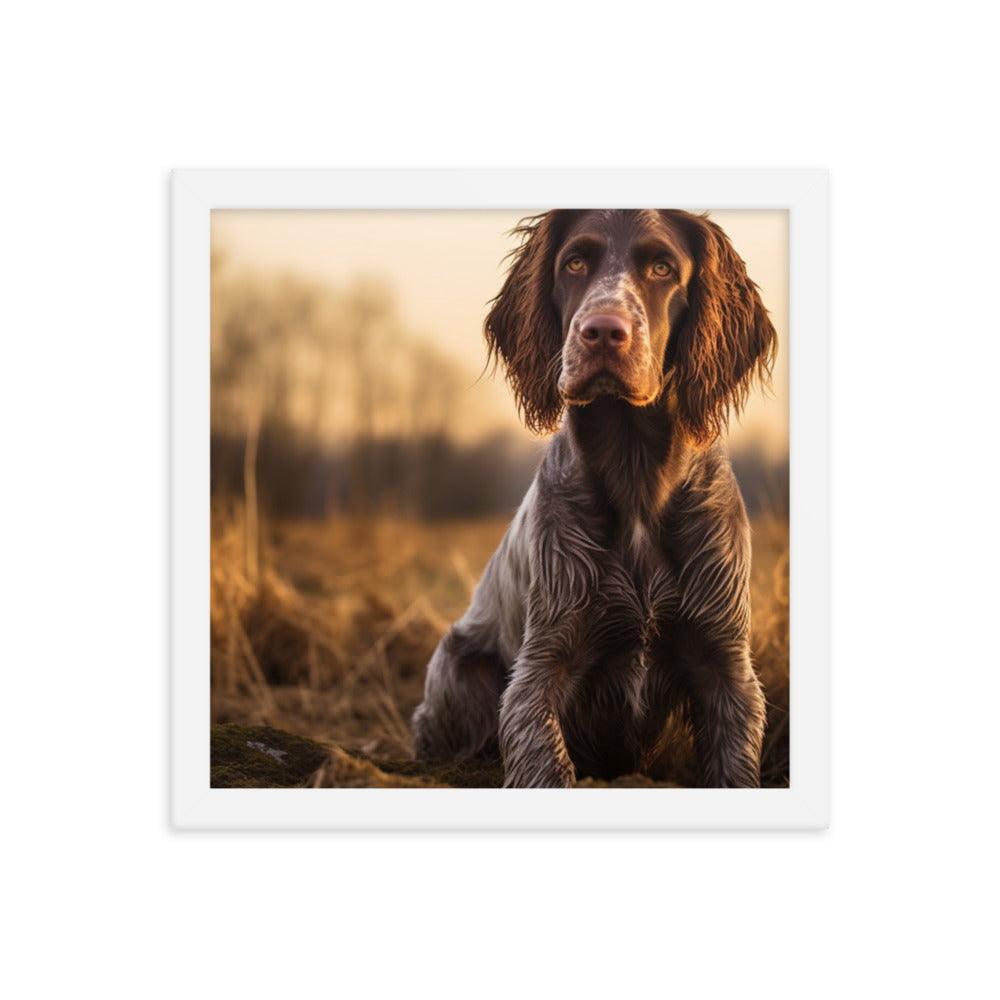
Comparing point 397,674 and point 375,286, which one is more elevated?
point 375,286

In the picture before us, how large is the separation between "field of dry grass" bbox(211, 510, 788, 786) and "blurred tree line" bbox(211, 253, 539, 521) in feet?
0.52

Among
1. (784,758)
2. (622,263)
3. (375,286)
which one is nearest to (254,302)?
(375,286)

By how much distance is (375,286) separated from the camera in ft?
12.6

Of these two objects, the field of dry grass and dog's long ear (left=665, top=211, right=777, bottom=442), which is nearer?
dog's long ear (left=665, top=211, right=777, bottom=442)

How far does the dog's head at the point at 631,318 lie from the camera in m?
3.16

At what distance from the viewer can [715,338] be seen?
3340mm

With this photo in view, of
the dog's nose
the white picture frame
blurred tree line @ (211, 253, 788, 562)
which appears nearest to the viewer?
the dog's nose

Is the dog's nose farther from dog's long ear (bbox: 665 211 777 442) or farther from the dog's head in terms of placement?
dog's long ear (bbox: 665 211 777 442)

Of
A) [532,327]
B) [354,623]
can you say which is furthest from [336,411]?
[532,327]

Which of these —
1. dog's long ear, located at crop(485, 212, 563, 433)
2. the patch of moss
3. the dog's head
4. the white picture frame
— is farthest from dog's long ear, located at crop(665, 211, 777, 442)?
the patch of moss

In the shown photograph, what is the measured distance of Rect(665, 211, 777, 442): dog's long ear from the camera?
3.31 metres
